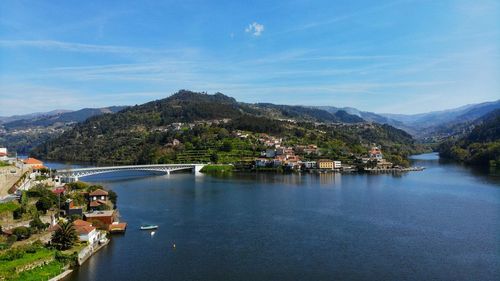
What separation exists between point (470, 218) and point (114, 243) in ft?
63.2

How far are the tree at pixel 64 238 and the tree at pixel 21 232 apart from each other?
1201mm

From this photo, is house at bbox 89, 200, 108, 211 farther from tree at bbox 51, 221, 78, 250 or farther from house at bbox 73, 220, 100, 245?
tree at bbox 51, 221, 78, 250

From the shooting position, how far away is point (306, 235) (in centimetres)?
2242

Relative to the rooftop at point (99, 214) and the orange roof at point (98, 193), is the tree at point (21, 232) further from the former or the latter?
the orange roof at point (98, 193)

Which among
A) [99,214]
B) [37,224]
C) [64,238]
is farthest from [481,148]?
[37,224]

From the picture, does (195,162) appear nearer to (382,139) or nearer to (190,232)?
(190,232)

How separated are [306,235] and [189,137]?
5243 centimetres

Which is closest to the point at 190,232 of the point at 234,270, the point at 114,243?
the point at 114,243

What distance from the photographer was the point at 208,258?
18.9 m

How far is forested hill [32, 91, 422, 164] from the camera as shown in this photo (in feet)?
219

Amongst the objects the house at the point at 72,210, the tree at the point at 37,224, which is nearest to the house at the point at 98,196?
the house at the point at 72,210

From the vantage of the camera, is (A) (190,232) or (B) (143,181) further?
(B) (143,181)

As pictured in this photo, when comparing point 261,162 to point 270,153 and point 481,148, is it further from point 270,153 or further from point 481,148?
point 481,148

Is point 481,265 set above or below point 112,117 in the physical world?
below
